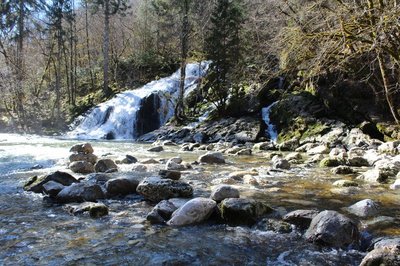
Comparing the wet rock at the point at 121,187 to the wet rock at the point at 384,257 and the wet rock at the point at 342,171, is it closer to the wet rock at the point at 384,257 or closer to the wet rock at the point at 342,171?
the wet rock at the point at 384,257

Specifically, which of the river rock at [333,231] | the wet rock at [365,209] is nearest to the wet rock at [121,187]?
the river rock at [333,231]

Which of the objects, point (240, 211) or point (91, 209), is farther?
point (91, 209)

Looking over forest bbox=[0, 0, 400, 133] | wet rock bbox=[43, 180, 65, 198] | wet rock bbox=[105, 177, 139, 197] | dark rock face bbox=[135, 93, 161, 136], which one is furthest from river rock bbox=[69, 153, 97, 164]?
dark rock face bbox=[135, 93, 161, 136]

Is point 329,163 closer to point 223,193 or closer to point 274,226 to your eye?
point 223,193

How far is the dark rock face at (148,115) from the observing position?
23.8 meters

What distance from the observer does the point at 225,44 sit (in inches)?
771

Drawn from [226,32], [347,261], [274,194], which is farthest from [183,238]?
[226,32]

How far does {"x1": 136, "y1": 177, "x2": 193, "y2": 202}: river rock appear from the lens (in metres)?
5.98

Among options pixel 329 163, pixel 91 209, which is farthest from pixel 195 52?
pixel 91 209

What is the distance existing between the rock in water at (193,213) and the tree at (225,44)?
1506cm

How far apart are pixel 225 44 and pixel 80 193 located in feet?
48.8

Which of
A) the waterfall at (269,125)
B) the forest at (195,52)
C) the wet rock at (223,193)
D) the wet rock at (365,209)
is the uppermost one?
the forest at (195,52)

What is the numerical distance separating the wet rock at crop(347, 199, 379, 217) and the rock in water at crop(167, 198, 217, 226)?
180 centimetres

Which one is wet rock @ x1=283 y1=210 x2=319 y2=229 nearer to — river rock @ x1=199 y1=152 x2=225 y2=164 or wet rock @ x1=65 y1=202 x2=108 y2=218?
wet rock @ x1=65 y1=202 x2=108 y2=218
